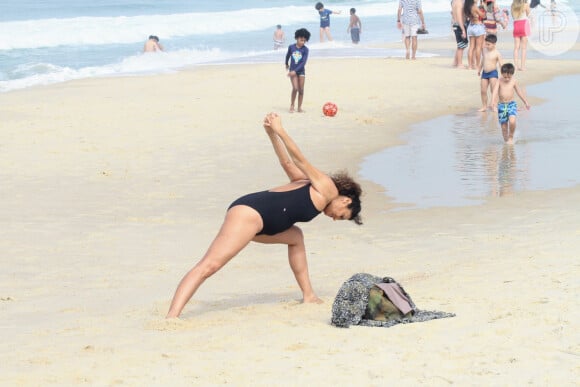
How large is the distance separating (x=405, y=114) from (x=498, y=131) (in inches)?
95.2

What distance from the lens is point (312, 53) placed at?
30.8m

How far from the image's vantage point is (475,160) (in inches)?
543

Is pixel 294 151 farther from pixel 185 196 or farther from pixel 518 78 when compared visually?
pixel 518 78

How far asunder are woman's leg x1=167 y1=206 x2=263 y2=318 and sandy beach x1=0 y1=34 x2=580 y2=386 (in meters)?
0.20

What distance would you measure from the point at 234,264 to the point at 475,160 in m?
5.84

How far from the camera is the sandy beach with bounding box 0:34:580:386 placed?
5398 mm

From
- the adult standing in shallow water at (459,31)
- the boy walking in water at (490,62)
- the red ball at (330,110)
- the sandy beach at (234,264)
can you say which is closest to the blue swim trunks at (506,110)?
the sandy beach at (234,264)

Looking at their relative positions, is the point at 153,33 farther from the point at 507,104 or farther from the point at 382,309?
the point at 382,309

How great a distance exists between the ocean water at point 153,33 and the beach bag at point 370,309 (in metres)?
19.5

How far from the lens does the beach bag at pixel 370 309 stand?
6215mm

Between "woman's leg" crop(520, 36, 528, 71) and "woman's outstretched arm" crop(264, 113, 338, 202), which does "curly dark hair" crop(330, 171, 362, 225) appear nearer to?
"woman's outstretched arm" crop(264, 113, 338, 202)

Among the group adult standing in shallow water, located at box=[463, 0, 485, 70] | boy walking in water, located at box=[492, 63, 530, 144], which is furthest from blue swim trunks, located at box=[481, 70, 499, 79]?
adult standing in shallow water, located at box=[463, 0, 485, 70]

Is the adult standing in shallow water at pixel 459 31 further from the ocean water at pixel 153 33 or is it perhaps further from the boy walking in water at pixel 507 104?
the boy walking in water at pixel 507 104

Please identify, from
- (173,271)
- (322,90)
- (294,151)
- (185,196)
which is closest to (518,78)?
(322,90)
